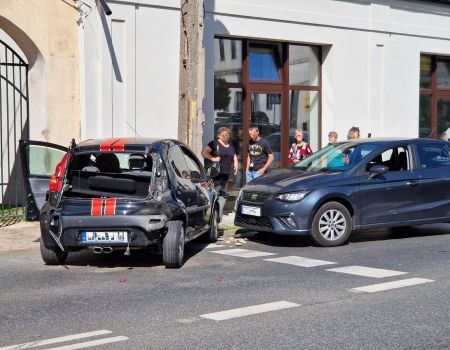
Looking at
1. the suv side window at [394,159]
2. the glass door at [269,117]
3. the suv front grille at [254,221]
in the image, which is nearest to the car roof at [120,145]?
the suv front grille at [254,221]

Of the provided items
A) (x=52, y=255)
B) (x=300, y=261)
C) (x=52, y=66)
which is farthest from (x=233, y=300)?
(x=52, y=66)

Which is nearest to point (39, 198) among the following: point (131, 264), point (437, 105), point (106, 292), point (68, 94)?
point (68, 94)

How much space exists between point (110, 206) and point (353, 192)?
12.8 ft

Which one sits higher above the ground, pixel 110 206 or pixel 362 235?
pixel 110 206

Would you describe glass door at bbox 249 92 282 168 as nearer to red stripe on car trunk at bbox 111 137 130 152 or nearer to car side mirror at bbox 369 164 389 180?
car side mirror at bbox 369 164 389 180

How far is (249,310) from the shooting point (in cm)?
659

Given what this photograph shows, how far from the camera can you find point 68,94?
13.5m

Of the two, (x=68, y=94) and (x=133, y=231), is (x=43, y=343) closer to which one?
(x=133, y=231)

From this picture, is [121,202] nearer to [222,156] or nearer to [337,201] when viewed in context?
[337,201]

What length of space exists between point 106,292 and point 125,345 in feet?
6.78

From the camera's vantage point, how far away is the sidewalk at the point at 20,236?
10883 mm

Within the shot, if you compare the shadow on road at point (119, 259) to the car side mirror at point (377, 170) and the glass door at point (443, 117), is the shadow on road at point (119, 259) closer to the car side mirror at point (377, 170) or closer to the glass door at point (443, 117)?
the car side mirror at point (377, 170)

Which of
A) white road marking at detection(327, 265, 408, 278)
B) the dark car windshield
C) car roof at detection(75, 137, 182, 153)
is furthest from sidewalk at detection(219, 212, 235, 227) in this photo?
white road marking at detection(327, 265, 408, 278)

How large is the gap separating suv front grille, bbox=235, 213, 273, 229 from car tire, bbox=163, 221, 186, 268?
84.7 inches
